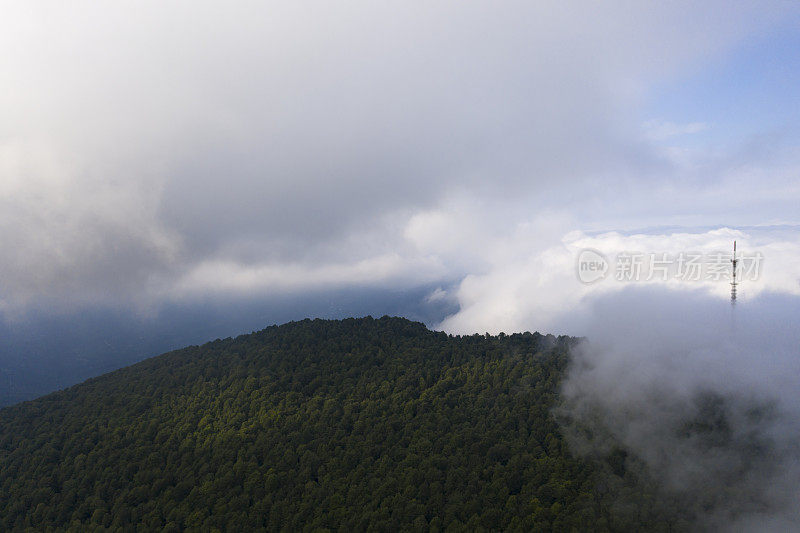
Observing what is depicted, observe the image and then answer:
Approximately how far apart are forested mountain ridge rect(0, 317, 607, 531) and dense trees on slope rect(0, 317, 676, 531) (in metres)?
0.34

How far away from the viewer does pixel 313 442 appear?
9031 cm

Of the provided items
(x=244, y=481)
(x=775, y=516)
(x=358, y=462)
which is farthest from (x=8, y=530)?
(x=775, y=516)

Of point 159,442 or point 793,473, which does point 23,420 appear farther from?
point 793,473

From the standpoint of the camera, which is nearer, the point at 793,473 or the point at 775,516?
the point at 775,516

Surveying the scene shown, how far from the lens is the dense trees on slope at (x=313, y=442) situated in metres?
72.1

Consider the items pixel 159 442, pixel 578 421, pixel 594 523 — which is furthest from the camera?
pixel 159 442

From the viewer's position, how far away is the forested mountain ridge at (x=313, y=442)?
237ft

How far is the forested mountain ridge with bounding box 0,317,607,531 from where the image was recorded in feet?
237

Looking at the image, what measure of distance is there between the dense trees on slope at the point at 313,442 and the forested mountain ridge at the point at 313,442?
340 mm

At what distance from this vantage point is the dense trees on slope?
236 ft

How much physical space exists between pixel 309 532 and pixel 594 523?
45.1 m

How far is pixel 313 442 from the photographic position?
296 ft

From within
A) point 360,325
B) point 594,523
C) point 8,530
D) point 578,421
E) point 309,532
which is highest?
point 360,325

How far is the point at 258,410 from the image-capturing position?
104812mm
